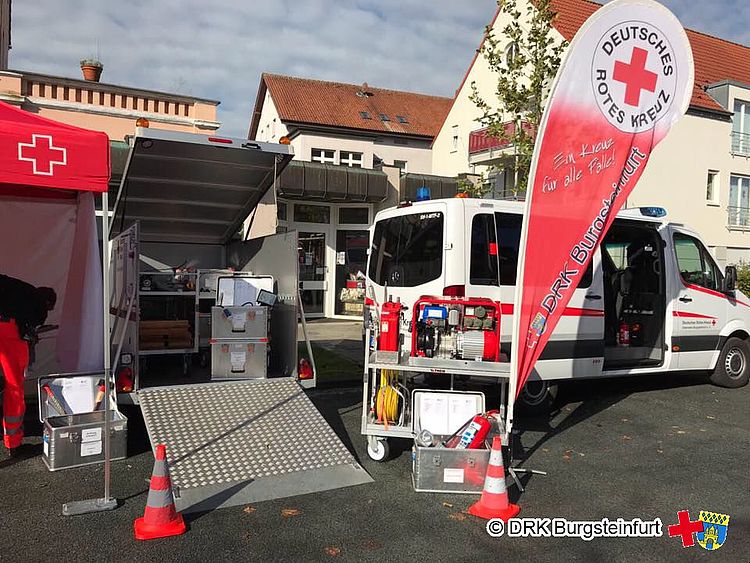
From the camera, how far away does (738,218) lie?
21.6 metres

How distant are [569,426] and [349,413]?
2.44 m

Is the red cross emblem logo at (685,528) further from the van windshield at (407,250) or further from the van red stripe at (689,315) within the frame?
the van red stripe at (689,315)

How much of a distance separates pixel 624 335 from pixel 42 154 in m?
7.00

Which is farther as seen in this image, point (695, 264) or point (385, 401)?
point (695, 264)

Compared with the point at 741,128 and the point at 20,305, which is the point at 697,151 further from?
Result: the point at 20,305

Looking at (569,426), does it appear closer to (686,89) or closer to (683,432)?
(683,432)

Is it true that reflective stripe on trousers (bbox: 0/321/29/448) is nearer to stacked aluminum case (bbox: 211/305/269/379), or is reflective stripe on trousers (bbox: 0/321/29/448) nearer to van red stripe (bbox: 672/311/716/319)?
stacked aluminum case (bbox: 211/305/269/379)

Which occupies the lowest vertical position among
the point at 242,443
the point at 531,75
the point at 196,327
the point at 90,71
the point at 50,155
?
the point at 242,443

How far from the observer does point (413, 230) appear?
21.5 feet

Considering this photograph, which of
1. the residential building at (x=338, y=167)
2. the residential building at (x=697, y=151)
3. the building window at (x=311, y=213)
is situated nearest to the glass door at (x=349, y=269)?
the residential building at (x=338, y=167)

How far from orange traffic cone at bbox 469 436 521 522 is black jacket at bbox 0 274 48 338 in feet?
14.7

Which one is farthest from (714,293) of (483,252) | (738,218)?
(738,218)

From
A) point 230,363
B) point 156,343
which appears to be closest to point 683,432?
point 230,363

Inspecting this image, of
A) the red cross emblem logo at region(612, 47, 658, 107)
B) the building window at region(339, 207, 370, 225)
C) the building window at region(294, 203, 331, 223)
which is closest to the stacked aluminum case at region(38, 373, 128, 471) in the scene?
the red cross emblem logo at region(612, 47, 658, 107)
